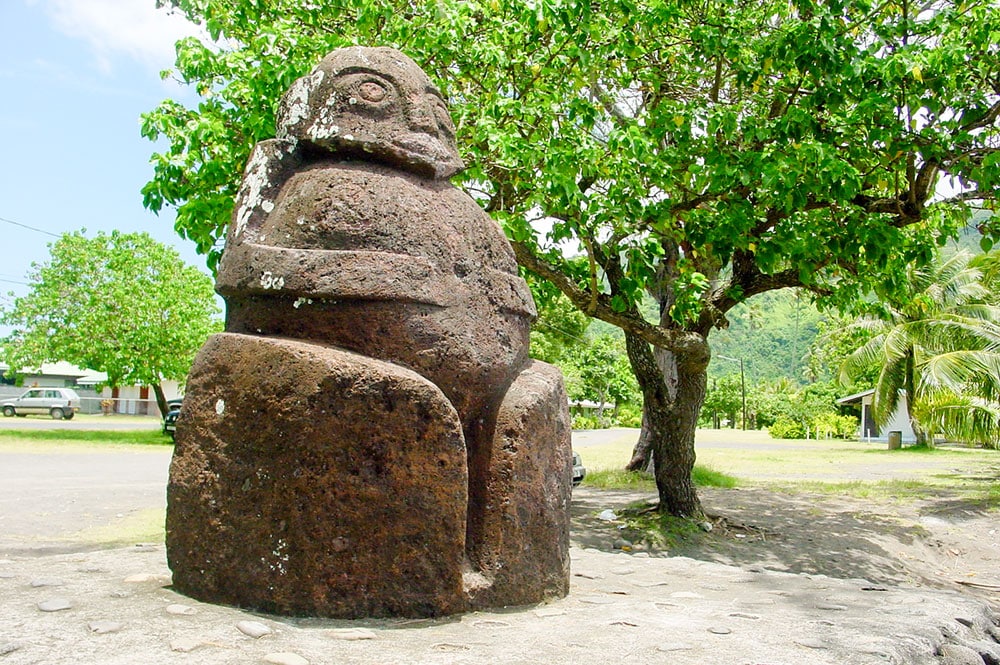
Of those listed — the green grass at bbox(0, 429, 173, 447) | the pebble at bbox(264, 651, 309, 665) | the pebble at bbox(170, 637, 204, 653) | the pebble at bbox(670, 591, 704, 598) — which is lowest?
the pebble at bbox(670, 591, 704, 598)

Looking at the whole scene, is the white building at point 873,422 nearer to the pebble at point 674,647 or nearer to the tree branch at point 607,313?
the tree branch at point 607,313

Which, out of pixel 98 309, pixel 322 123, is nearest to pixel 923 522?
pixel 322 123

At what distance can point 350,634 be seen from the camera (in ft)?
12.8

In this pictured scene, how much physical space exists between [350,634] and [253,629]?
0.42 metres

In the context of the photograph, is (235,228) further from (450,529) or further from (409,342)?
(450,529)

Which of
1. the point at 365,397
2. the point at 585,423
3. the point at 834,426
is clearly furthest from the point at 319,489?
the point at 585,423

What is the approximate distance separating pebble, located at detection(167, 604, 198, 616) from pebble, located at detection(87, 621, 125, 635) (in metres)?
0.27

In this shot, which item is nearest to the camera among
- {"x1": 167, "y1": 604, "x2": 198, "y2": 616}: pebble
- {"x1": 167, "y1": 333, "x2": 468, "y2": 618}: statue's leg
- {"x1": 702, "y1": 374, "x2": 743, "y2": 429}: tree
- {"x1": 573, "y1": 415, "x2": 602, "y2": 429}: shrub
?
{"x1": 167, "y1": 604, "x2": 198, "y2": 616}: pebble

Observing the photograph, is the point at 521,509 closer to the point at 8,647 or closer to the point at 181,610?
the point at 181,610

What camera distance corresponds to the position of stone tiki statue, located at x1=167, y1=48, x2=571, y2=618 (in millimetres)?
4188

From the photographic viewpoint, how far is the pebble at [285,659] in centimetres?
339

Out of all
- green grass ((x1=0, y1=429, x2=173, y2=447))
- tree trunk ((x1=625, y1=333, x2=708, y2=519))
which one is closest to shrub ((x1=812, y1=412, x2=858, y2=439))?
green grass ((x1=0, y1=429, x2=173, y2=447))

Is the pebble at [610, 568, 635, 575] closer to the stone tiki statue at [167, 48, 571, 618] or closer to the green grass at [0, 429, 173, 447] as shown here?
the stone tiki statue at [167, 48, 571, 618]

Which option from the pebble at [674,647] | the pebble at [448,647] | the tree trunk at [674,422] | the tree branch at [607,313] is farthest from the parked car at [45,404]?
the pebble at [674,647]
